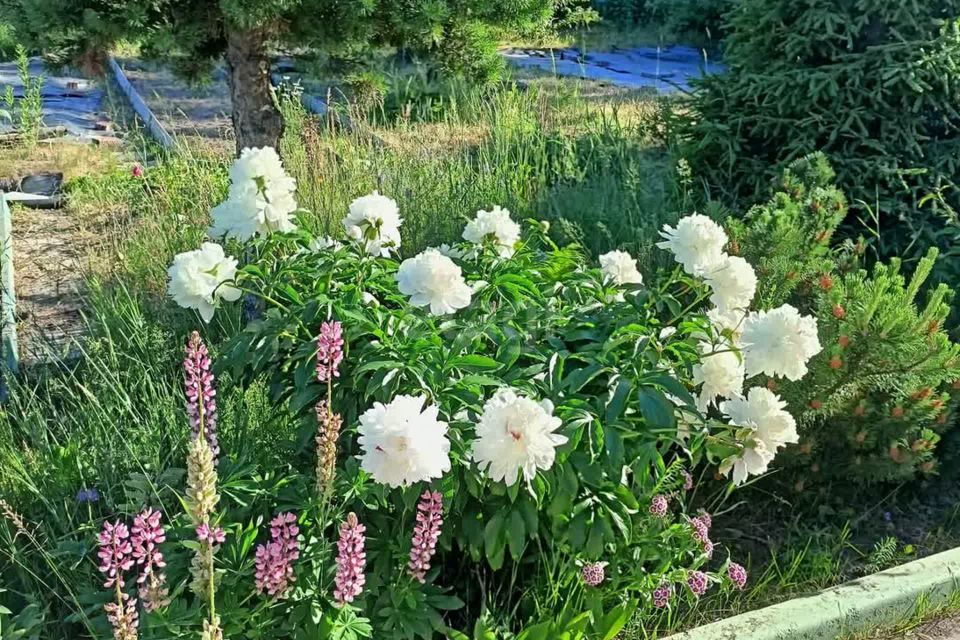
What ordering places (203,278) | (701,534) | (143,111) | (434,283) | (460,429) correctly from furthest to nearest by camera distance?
(143,111) → (701,534) → (203,278) → (434,283) → (460,429)

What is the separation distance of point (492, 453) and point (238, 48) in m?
3.07

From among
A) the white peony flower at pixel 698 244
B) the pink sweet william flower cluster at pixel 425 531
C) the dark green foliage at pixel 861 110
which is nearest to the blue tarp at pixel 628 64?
the dark green foliage at pixel 861 110

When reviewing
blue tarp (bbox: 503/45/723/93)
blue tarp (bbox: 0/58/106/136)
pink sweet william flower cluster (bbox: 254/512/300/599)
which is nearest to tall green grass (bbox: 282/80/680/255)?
pink sweet william flower cluster (bbox: 254/512/300/599)

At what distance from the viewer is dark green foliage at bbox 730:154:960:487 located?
3119mm

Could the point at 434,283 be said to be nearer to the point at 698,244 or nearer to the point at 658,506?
the point at 698,244

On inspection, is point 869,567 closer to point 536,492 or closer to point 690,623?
point 690,623

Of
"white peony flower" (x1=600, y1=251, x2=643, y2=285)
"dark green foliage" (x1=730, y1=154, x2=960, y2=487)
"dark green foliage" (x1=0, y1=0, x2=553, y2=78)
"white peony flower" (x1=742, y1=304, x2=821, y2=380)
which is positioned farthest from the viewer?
"dark green foliage" (x1=0, y1=0, x2=553, y2=78)

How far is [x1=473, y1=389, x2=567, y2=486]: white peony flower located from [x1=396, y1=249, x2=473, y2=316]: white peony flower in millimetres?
418

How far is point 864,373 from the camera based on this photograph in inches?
125

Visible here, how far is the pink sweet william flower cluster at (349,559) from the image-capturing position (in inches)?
72.7

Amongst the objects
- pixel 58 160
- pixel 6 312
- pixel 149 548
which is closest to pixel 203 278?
pixel 149 548

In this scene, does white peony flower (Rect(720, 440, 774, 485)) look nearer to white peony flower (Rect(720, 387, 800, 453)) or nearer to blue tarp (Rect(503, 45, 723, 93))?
white peony flower (Rect(720, 387, 800, 453))

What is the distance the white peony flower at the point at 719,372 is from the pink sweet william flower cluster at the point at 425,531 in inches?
28.8

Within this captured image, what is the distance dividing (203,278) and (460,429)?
0.77 meters
